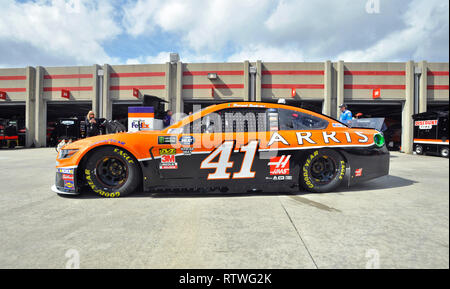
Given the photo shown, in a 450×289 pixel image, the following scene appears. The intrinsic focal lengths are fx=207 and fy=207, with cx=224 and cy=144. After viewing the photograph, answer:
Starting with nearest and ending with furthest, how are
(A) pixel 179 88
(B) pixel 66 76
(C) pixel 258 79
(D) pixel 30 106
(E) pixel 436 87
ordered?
(E) pixel 436 87, (C) pixel 258 79, (A) pixel 179 88, (B) pixel 66 76, (D) pixel 30 106

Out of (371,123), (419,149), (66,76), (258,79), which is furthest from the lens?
(66,76)

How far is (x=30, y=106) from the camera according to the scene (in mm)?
13133

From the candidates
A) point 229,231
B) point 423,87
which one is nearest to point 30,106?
point 229,231

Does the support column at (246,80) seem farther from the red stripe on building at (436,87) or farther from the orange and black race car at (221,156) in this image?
the red stripe on building at (436,87)

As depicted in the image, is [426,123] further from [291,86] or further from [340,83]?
[291,86]

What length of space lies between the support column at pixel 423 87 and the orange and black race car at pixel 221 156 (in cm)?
1236

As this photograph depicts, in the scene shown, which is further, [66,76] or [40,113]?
[40,113]

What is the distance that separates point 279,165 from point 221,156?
759mm

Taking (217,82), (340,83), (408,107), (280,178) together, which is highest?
(217,82)

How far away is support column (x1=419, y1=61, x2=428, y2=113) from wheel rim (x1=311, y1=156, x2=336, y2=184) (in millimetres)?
12582

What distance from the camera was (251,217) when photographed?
1.93 m

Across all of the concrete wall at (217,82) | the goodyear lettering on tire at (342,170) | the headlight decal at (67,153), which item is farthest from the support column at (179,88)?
the goodyear lettering on tire at (342,170)
